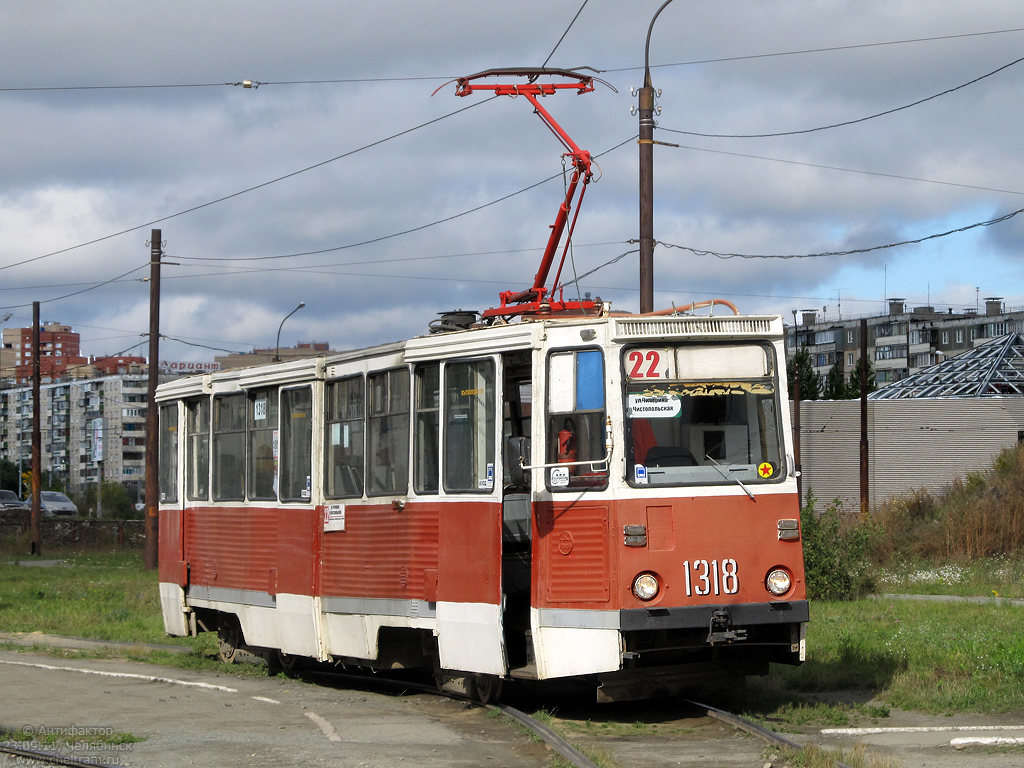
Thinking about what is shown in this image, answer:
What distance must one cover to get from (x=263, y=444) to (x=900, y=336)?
5059 inches

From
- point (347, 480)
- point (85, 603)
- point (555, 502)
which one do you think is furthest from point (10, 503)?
point (555, 502)

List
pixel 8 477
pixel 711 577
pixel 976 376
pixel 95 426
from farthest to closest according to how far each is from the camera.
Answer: pixel 95 426 → pixel 8 477 → pixel 976 376 → pixel 711 577

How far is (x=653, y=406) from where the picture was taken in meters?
10.0

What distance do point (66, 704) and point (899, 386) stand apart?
1936 inches

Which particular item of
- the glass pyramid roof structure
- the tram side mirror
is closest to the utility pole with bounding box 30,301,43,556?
the glass pyramid roof structure

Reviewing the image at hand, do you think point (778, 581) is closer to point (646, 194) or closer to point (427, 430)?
point (427, 430)

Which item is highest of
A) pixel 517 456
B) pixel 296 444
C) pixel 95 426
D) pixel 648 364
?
pixel 95 426

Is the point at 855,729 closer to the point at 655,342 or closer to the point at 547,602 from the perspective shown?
the point at 547,602

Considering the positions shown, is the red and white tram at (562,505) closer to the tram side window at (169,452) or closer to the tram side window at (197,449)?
the tram side window at (197,449)

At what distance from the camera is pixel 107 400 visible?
15750 cm

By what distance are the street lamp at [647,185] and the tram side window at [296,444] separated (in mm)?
4487

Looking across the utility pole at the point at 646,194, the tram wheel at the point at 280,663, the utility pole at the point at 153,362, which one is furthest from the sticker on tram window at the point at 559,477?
the utility pole at the point at 153,362

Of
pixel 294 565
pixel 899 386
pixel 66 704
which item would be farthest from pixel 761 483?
pixel 899 386

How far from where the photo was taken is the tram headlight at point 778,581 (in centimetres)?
995
